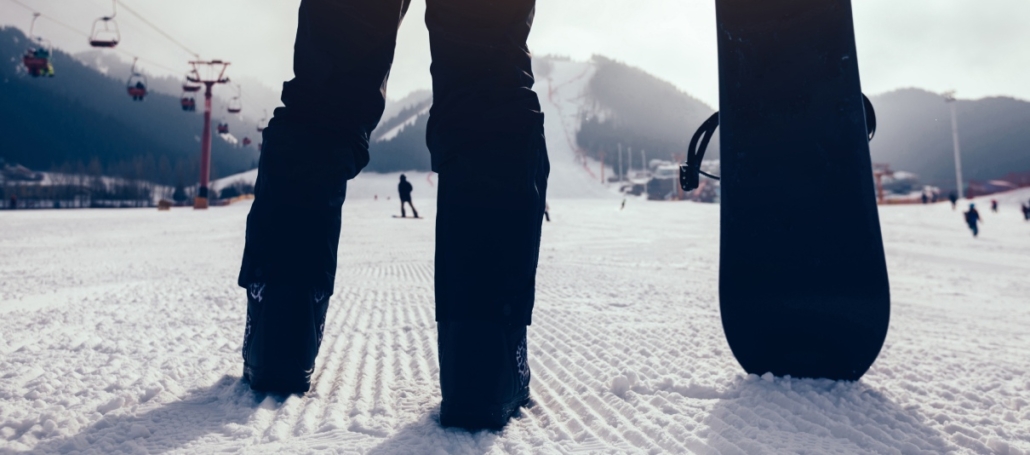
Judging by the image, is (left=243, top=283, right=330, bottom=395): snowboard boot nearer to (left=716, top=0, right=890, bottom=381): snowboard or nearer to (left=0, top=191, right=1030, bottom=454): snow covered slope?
(left=0, top=191, right=1030, bottom=454): snow covered slope

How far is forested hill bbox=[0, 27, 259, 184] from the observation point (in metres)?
81.4

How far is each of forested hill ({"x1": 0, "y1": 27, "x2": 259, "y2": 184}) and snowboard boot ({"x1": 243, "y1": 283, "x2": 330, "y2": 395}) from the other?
85.6 meters

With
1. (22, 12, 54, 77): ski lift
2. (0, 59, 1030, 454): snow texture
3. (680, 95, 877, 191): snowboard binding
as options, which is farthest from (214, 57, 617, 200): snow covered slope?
(680, 95, 877, 191): snowboard binding

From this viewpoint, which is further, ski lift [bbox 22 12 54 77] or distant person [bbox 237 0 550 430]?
ski lift [bbox 22 12 54 77]

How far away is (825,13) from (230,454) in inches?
44.4

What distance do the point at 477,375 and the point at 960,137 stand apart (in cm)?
10610

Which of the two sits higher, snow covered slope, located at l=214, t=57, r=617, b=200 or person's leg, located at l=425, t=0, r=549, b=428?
snow covered slope, located at l=214, t=57, r=617, b=200

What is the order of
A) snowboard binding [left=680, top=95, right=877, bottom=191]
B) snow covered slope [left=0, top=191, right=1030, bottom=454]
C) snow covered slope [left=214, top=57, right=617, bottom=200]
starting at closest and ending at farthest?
snow covered slope [left=0, top=191, right=1030, bottom=454]
snowboard binding [left=680, top=95, right=877, bottom=191]
snow covered slope [left=214, top=57, right=617, bottom=200]

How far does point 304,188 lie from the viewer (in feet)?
2.78

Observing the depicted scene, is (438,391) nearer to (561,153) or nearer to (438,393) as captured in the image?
(438,393)

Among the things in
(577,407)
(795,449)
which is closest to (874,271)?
(795,449)

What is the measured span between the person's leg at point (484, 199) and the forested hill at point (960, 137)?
93.2 m

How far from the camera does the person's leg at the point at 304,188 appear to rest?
0.83 meters

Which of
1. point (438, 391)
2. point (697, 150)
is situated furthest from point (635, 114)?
point (438, 391)
